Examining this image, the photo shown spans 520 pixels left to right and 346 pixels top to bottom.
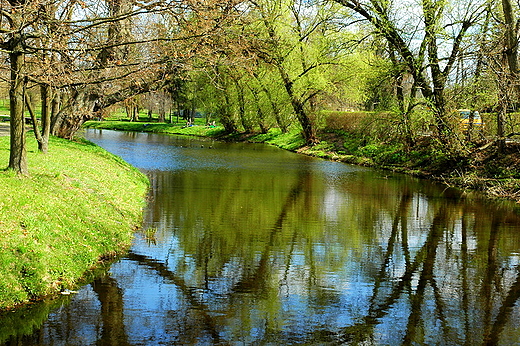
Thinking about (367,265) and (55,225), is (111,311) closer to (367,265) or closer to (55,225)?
(55,225)

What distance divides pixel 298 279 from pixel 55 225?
173 inches

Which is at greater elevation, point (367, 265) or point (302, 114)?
point (302, 114)

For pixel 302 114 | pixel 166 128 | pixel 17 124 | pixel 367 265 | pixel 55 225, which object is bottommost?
pixel 367 265

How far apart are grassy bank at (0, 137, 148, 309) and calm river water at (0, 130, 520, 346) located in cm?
38

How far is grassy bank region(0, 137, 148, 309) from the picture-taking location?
27.0 ft

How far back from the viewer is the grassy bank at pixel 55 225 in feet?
27.0

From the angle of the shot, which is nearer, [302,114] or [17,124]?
[17,124]

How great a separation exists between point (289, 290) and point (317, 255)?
241 centimetres

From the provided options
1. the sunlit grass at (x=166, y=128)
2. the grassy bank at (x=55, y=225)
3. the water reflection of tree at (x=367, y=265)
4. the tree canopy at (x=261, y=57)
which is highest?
the tree canopy at (x=261, y=57)

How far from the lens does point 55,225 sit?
988cm

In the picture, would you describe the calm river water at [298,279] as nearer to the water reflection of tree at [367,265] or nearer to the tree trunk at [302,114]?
the water reflection of tree at [367,265]

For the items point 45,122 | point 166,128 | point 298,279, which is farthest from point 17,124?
point 166,128

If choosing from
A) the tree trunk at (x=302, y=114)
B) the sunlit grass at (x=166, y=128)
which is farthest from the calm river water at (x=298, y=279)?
the sunlit grass at (x=166, y=128)

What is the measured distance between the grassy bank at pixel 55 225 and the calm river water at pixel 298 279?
385 mm
